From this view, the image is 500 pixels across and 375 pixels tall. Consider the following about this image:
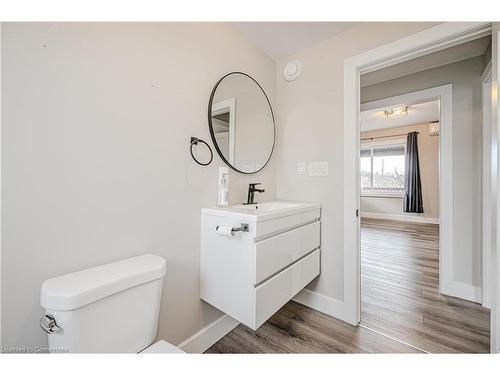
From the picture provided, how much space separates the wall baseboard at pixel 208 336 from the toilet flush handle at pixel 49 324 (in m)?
0.75

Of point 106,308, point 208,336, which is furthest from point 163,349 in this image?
point 208,336

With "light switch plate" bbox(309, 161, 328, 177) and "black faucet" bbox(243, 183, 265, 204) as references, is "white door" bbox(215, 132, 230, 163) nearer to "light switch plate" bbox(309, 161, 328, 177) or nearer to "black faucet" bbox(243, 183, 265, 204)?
"black faucet" bbox(243, 183, 265, 204)

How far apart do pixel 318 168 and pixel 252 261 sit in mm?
1035

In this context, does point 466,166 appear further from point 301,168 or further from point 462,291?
point 301,168

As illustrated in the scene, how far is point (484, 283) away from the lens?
1798 millimetres

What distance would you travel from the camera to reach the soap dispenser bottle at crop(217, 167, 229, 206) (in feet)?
4.64

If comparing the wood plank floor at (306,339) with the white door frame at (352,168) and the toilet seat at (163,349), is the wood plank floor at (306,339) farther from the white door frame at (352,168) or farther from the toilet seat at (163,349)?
the toilet seat at (163,349)

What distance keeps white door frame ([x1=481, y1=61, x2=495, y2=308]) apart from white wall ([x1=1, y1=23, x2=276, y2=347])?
7.35 feet

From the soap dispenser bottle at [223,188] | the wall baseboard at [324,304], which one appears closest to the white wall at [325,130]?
the wall baseboard at [324,304]

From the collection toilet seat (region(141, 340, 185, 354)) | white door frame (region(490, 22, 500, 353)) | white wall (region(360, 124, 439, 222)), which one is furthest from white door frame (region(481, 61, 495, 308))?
white wall (region(360, 124, 439, 222))

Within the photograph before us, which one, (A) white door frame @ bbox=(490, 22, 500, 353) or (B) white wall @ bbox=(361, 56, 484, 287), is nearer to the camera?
(A) white door frame @ bbox=(490, 22, 500, 353)

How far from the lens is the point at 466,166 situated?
1.95 metres
